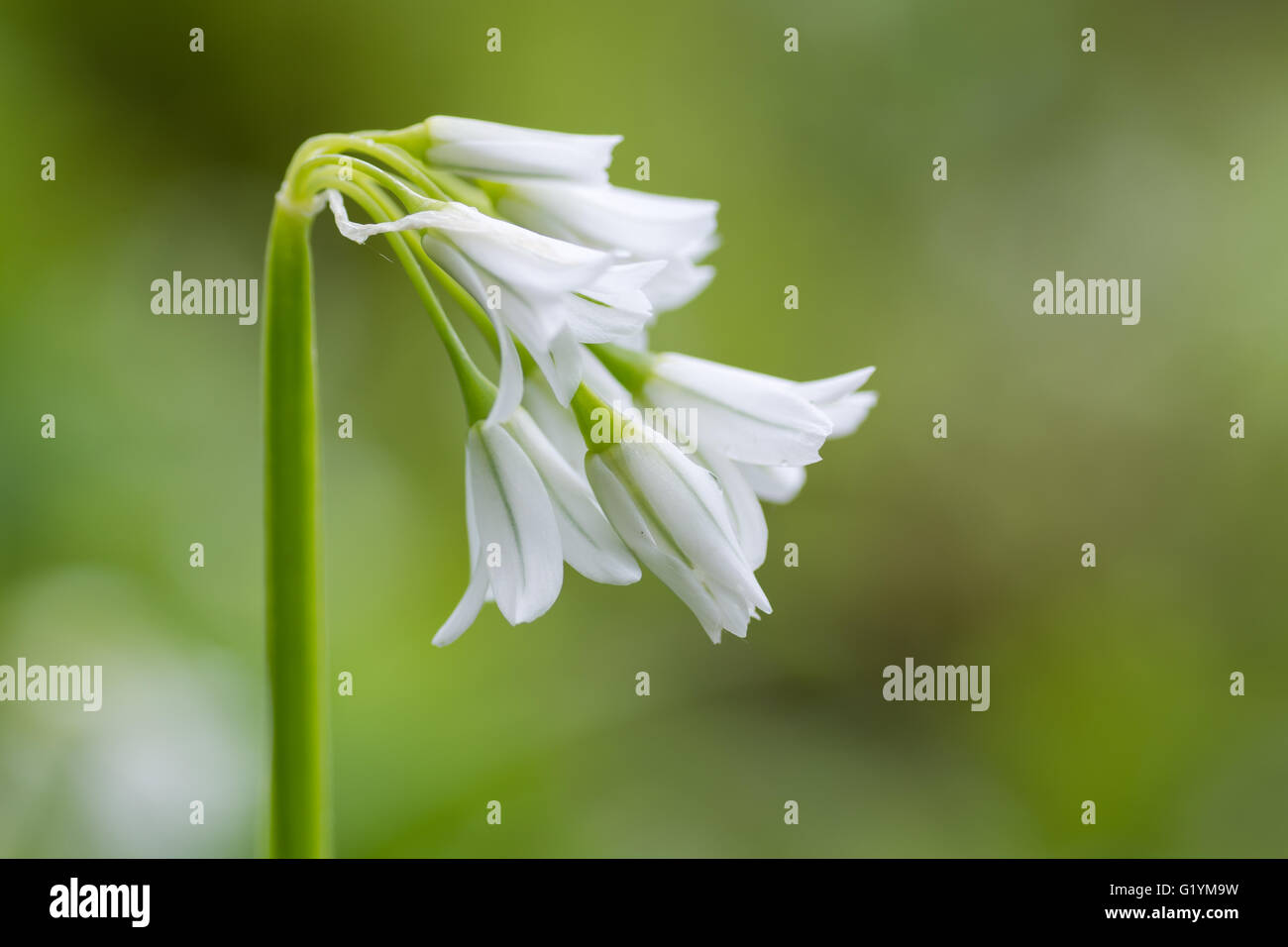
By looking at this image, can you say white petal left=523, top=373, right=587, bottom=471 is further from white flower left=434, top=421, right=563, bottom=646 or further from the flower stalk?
white flower left=434, top=421, right=563, bottom=646

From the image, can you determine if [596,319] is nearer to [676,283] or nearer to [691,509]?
[691,509]

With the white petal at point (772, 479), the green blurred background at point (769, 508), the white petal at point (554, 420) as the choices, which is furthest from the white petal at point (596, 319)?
the green blurred background at point (769, 508)

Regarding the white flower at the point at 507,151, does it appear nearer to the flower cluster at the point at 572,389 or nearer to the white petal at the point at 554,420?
the flower cluster at the point at 572,389

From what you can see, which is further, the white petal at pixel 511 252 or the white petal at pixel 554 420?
the white petal at pixel 554 420

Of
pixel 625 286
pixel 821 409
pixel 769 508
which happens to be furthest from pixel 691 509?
pixel 769 508

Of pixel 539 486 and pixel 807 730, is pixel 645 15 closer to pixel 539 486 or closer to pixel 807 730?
pixel 807 730

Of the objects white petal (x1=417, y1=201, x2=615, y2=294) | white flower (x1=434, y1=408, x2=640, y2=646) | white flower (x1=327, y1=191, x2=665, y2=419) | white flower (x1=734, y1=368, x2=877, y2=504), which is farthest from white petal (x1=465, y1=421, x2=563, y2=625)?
white flower (x1=734, y1=368, x2=877, y2=504)
